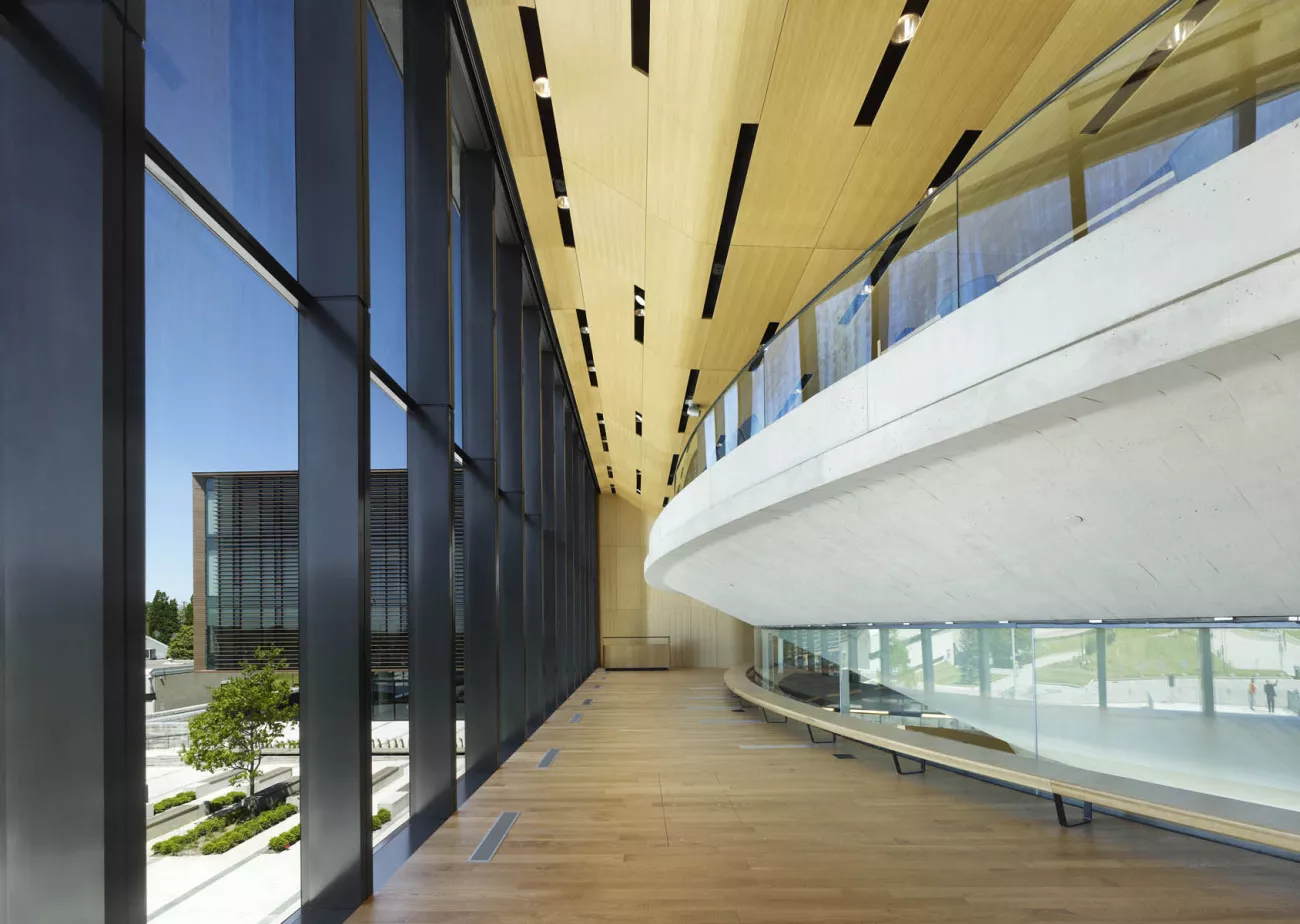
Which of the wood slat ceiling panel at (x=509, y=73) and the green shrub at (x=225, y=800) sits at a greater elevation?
the wood slat ceiling panel at (x=509, y=73)

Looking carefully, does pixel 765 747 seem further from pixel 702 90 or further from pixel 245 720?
pixel 245 720

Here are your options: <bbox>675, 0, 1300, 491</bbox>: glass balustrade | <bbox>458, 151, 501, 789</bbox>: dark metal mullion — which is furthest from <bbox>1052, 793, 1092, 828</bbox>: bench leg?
<bbox>458, 151, 501, 789</bbox>: dark metal mullion

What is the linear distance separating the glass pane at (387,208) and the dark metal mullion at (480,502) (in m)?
1.28

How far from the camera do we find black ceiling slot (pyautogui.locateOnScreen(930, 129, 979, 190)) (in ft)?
23.7

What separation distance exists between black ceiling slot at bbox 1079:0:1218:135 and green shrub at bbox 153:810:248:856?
409 centimetres

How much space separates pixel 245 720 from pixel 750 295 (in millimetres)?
7781

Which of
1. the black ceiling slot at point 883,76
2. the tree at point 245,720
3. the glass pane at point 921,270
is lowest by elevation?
the tree at point 245,720

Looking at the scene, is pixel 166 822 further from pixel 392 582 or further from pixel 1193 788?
pixel 1193 788

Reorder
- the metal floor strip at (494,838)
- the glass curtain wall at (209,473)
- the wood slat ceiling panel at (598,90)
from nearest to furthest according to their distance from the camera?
1. the glass curtain wall at (209,473)
2. the metal floor strip at (494,838)
3. the wood slat ceiling panel at (598,90)

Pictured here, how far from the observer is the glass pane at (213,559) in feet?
9.91

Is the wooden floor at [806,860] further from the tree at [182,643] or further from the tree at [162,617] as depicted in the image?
the tree at [162,617]

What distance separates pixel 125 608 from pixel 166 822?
1.17 m

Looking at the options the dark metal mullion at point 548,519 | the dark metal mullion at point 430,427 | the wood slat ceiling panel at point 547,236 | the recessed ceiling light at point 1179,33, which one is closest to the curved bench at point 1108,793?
the recessed ceiling light at point 1179,33

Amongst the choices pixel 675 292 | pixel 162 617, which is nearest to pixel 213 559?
pixel 162 617
